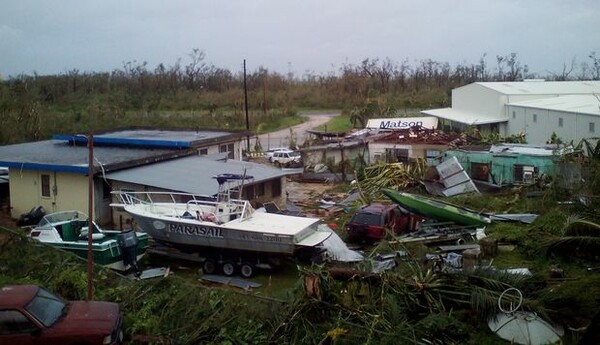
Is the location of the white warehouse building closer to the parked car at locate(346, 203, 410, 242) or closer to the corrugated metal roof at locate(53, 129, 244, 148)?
the parked car at locate(346, 203, 410, 242)

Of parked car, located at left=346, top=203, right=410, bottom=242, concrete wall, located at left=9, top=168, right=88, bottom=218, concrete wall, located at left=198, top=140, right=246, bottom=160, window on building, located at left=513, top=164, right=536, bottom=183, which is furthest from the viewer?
concrete wall, located at left=198, top=140, right=246, bottom=160

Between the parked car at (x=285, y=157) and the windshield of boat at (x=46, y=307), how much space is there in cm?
2475

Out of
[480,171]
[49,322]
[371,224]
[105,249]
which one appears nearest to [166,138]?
[105,249]

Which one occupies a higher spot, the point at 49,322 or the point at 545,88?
the point at 545,88

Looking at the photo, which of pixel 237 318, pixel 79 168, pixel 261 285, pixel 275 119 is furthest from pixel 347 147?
pixel 275 119

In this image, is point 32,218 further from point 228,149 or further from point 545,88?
point 545,88

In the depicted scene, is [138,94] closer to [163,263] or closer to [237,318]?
[163,263]

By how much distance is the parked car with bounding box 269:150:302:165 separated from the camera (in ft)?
113

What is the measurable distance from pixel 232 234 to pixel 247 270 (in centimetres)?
96

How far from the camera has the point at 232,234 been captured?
14.6 metres

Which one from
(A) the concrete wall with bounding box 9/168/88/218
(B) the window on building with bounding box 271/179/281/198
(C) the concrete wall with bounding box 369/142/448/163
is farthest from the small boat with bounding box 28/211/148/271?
(C) the concrete wall with bounding box 369/142/448/163

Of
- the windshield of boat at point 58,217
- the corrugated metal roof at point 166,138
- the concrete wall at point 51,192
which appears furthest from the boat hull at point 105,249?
the corrugated metal roof at point 166,138

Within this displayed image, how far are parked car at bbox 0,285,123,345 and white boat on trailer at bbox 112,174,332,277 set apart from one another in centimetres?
520

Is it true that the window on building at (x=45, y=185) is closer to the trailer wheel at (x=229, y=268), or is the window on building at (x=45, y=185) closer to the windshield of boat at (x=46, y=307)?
the trailer wheel at (x=229, y=268)
